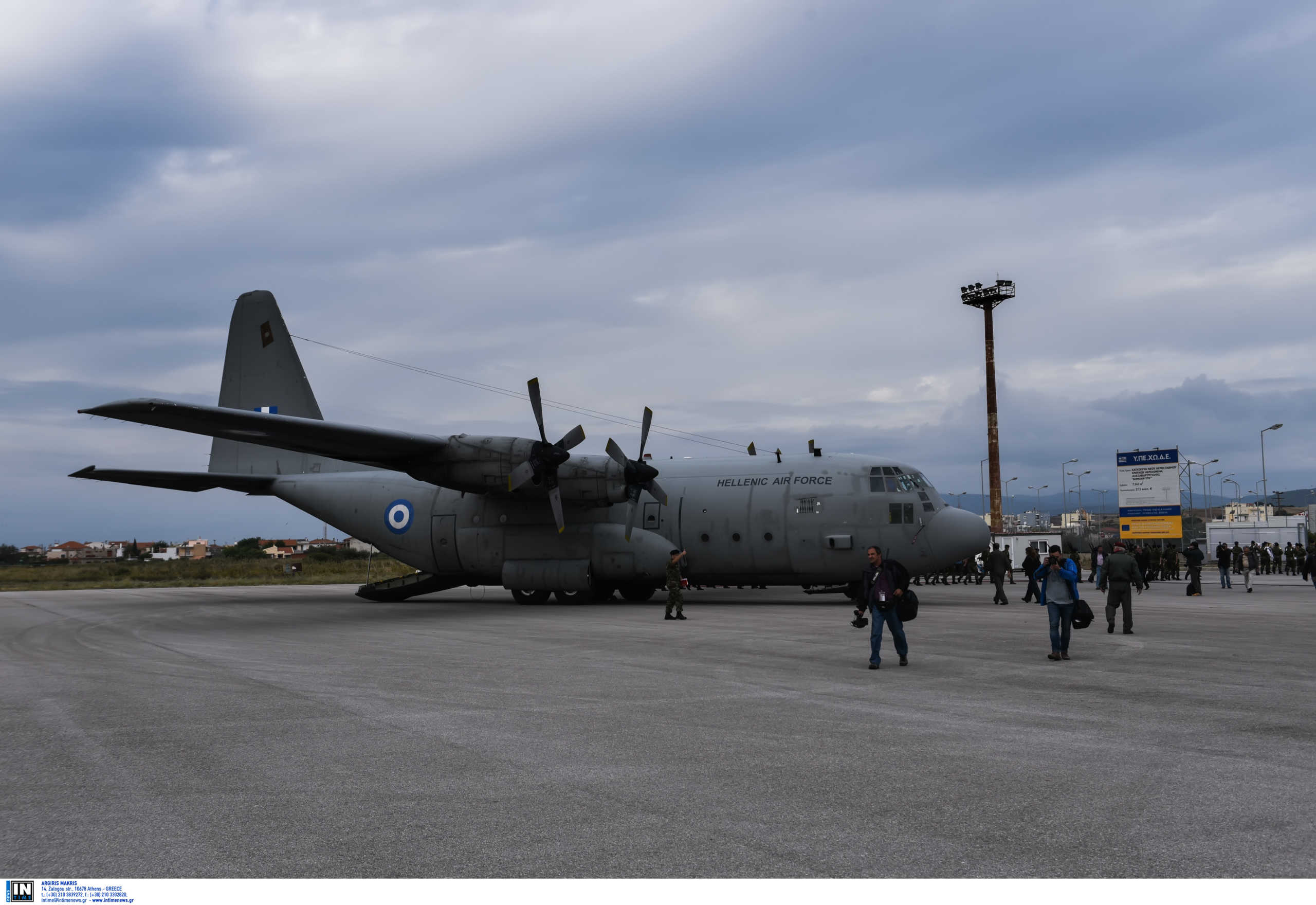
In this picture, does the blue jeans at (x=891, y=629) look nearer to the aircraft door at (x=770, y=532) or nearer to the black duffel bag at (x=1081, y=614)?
the black duffel bag at (x=1081, y=614)

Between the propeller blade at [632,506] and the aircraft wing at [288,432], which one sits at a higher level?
the aircraft wing at [288,432]

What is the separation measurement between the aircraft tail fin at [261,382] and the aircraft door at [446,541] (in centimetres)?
411

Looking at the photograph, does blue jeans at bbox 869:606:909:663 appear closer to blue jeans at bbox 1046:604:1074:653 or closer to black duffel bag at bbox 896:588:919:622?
black duffel bag at bbox 896:588:919:622

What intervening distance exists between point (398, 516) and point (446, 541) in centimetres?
179

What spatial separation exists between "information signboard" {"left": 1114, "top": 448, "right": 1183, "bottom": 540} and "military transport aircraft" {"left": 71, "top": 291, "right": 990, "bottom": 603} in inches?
1201

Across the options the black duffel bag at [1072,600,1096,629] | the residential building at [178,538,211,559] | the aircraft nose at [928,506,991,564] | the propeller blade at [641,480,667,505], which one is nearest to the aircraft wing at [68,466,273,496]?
the propeller blade at [641,480,667,505]

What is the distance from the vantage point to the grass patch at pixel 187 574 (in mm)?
48719

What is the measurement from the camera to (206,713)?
369 inches

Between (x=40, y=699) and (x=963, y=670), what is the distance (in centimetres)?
1098

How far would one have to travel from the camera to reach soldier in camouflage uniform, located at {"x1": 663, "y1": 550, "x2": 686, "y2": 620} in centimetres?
2086

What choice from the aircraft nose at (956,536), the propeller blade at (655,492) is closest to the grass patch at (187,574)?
the propeller blade at (655,492)

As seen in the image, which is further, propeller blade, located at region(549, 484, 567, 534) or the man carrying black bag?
propeller blade, located at region(549, 484, 567, 534)

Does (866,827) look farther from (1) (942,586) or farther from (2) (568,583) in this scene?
(1) (942,586)
